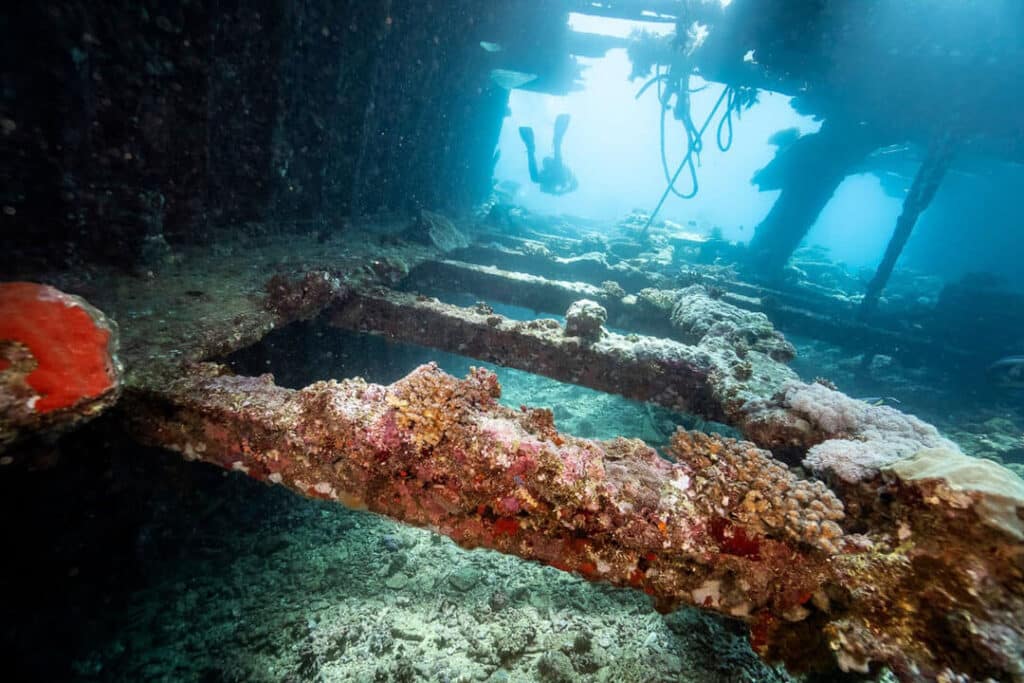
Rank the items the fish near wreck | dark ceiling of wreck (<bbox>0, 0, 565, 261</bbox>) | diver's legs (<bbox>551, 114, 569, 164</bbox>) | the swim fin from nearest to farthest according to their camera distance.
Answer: the fish near wreck < dark ceiling of wreck (<bbox>0, 0, 565, 261</bbox>) < the swim fin < diver's legs (<bbox>551, 114, 569, 164</bbox>)

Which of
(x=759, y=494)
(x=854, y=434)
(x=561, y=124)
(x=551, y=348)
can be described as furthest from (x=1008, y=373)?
(x=561, y=124)

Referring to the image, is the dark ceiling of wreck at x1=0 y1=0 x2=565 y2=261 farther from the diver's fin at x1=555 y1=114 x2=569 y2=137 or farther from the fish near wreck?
the diver's fin at x1=555 y1=114 x2=569 y2=137

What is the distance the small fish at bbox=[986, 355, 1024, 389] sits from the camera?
323 inches

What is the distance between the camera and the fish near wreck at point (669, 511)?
145 centimetres

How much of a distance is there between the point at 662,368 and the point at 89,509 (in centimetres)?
387

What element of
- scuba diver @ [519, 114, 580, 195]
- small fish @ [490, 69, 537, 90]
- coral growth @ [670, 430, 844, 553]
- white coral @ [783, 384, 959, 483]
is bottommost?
coral growth @ [670, 430, 844, 553]

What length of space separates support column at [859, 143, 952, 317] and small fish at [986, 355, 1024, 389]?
2474 mm

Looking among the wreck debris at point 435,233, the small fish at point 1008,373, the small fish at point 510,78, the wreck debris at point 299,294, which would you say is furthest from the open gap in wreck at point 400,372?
the small fish at point 510,78

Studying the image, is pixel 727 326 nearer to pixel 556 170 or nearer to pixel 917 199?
pixel 917 199

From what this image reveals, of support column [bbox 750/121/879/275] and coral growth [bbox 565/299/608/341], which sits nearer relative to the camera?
coral growth [bbox 565/299/608/341]

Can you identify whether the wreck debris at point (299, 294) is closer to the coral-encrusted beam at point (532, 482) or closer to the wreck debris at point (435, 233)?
the coral-encrusted beam at point (532, 482)

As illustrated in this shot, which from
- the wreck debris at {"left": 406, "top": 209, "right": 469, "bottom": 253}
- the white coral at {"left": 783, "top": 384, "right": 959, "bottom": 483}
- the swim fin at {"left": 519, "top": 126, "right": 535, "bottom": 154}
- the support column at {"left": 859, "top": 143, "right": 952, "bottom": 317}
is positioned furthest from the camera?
the swim fin at {"left": 519, "top": 126, "right": 535, "bottom": 154}

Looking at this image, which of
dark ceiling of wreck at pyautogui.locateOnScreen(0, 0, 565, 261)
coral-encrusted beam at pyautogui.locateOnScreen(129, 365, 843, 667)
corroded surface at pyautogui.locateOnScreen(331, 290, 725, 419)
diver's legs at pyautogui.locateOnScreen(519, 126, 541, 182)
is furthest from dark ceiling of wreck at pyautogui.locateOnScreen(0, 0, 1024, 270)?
coral-encrusted beam at pyautogui.locateOnScreen(129, 365, 843, 667)

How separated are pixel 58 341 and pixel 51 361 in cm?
9
